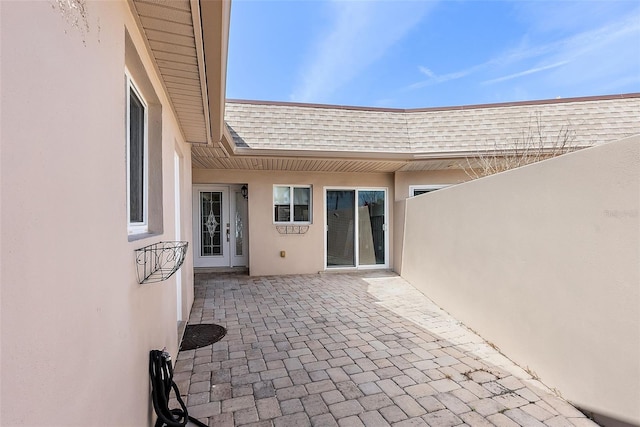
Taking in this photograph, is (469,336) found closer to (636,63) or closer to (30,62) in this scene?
(30,62)

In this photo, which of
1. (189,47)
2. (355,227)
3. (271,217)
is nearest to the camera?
(189,47)

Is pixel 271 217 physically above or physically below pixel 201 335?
above

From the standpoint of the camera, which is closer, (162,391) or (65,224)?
(65,224)

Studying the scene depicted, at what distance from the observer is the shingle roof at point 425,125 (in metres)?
6.83

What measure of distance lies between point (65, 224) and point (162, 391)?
170 cm

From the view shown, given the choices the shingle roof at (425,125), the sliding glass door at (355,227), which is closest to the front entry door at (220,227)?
the shingle roof at (425,125)

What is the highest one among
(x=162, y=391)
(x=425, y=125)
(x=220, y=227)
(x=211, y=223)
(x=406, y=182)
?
(x=425, y=125)

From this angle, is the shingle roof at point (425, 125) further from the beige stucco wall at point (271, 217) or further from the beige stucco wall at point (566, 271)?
the beige stucco wall at point (566, 271)

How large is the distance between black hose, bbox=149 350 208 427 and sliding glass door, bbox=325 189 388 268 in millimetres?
6222

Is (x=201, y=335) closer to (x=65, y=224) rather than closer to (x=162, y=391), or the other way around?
(x=162, y=391)

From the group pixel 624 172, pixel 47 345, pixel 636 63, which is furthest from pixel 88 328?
pixel 636 63

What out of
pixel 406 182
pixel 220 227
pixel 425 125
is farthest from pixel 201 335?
pixel 425 125

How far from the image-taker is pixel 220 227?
854cm

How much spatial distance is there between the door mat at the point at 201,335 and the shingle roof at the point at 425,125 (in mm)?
3797
